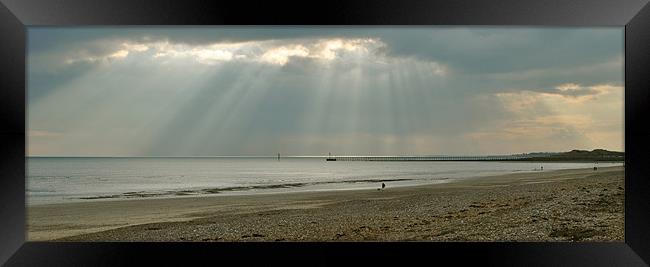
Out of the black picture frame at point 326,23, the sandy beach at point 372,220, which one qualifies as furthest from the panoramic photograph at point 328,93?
the black picture frame at point 326,23

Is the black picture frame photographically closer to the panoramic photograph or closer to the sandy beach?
the sandy beach

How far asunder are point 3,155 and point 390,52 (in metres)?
33.2

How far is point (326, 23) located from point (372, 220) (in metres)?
5.34

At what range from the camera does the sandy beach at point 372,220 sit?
21.7 ft

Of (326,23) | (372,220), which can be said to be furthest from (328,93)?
(326,23)

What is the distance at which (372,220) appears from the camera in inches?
326

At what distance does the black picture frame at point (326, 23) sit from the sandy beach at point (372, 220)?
2015 mm

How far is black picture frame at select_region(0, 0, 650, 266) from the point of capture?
3.43m

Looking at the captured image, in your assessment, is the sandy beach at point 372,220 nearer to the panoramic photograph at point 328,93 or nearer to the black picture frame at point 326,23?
the black picture frame at point 326,23

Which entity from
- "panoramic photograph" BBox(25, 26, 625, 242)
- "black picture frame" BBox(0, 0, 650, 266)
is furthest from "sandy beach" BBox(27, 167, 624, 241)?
"panoramic photograph" BBox(25, 26, 625, 242)

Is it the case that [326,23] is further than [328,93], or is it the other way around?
[328,93]

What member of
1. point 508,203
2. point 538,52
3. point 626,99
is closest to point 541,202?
point 508,203

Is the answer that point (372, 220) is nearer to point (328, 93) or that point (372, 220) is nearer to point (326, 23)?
point (326, 23)

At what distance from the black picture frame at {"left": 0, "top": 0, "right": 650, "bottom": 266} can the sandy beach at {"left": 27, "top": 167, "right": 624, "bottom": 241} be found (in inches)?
79.3
